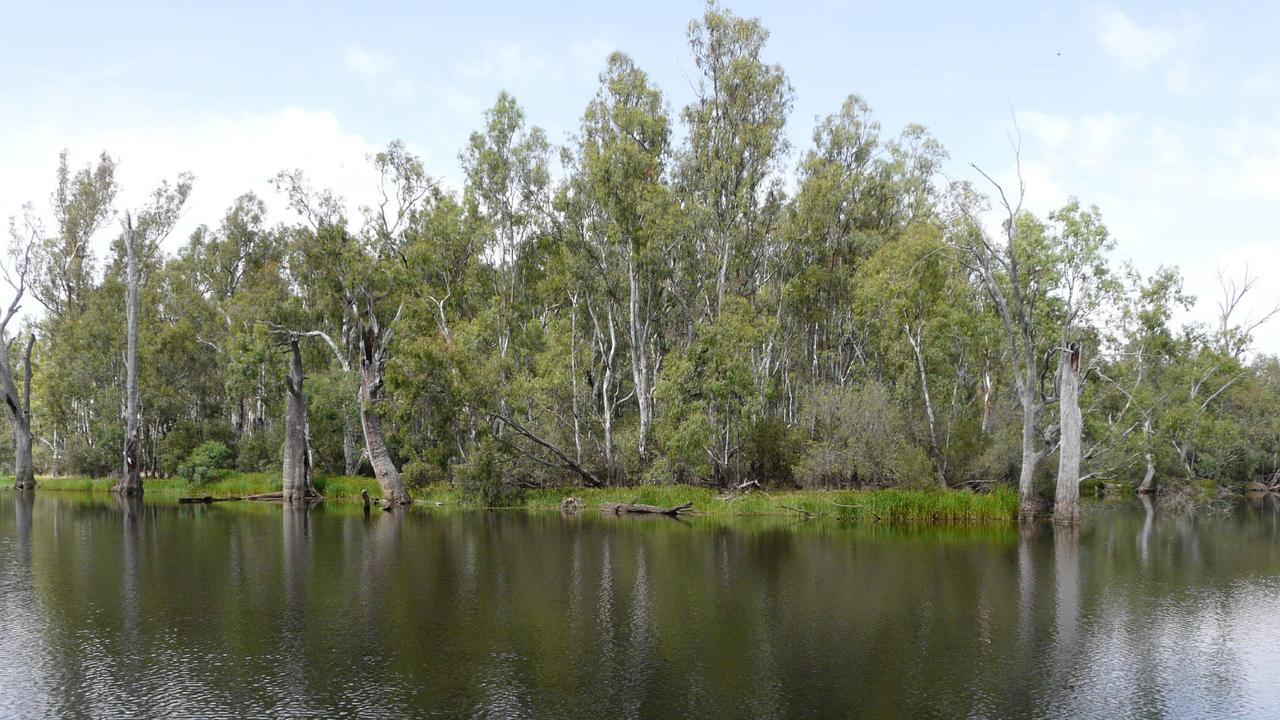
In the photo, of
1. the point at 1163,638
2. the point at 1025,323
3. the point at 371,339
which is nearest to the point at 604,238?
the point at 371,339

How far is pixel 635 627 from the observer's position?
53.5ft

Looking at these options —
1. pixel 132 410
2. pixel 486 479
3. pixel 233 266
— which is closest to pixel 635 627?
pixel 486 479

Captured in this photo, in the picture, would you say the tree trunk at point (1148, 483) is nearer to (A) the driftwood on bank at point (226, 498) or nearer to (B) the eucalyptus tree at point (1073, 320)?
(B) the eucalyptus tree at point (1073, 320)

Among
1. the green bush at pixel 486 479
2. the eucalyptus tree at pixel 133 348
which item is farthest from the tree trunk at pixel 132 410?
the green bush at pixel 486 479

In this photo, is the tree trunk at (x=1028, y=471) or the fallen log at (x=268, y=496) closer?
the tree trunk at (x=1028, y=471)

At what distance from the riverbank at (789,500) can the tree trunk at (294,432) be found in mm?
3149

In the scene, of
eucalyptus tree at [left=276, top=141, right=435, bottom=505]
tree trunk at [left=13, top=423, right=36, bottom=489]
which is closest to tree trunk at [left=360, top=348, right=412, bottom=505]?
Answer: eucalyptus tree at [left=276, top=141, right=435, bottom=505]

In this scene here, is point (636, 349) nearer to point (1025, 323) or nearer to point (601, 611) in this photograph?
point (1025, 323)

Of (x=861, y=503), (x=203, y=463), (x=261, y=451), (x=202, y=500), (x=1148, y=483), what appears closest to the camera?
(x=861, y=503)

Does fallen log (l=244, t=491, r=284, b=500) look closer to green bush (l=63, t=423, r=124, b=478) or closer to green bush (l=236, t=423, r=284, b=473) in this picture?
green bush (l=236, t=423, r=284, b=473)

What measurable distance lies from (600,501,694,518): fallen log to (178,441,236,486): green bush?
2772 centimetres

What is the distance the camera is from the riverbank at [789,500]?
37188 millimetres

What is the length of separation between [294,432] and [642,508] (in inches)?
793

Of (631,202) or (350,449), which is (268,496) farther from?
(631,202)
